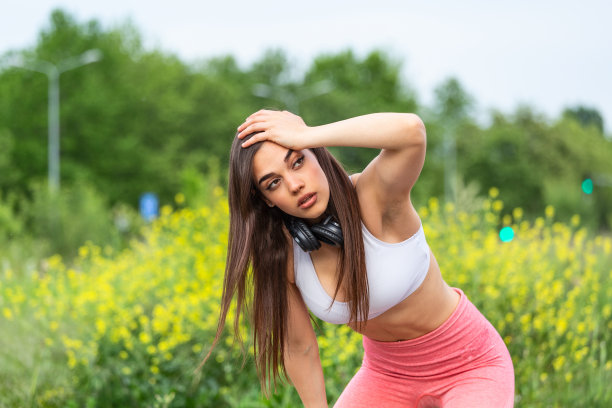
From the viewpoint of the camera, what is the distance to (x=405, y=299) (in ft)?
7.82

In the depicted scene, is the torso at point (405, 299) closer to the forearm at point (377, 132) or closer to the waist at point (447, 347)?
the waist at point (447, 347)

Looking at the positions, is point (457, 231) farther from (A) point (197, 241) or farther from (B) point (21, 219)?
(B) point (21, 219)

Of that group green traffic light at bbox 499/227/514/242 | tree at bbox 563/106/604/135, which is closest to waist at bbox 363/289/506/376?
green traffic light at bbox 499/227/514/242

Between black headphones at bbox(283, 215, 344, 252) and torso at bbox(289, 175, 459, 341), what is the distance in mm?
92

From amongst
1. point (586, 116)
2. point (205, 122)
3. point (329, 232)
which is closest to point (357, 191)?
point (329, 232)

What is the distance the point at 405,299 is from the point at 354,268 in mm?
248

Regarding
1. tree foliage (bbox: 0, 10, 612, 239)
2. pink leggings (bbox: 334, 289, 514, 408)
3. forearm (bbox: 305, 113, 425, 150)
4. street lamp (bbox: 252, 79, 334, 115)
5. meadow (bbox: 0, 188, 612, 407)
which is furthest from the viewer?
street lamp (bbox: 252, 79, 334, 115)

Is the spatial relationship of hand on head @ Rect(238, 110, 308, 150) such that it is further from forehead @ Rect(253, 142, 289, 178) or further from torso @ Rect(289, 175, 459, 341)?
torso @ Rect(289, 175, 459, 341)

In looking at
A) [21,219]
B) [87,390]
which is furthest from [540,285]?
[21,219]

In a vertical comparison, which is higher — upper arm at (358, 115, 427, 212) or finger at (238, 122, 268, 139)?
finger at (238, 122, 268, 139)

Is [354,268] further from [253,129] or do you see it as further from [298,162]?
[253,129]

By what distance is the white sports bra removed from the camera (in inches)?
89.4

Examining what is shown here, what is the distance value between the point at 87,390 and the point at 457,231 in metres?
3.17

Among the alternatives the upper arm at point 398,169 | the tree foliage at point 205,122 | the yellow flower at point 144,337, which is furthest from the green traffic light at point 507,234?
the tree foliage at point 205,122
